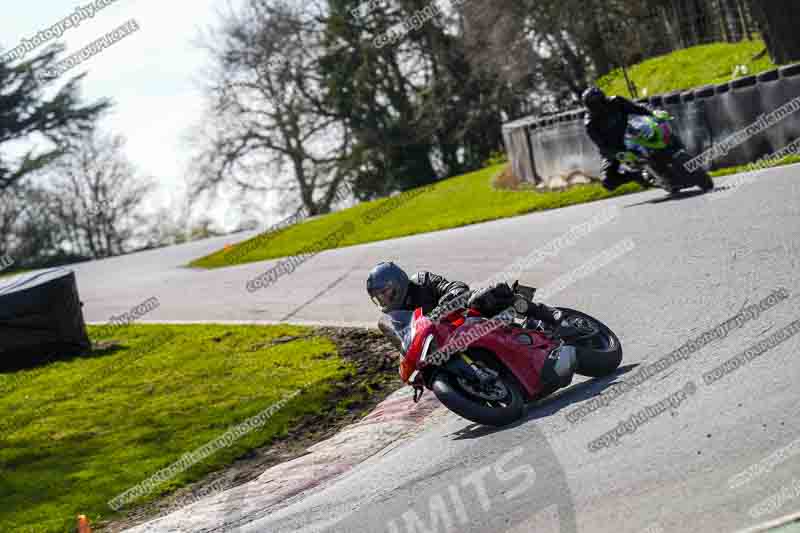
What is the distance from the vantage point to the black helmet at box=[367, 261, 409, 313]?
8.16 meters

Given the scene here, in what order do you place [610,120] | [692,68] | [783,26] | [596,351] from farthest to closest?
[692,68], [783,26], [610,120], [596,351]

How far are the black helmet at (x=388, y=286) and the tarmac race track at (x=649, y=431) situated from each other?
1.06 metres

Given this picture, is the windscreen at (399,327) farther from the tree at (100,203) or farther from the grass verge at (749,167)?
the tree at (100,203)

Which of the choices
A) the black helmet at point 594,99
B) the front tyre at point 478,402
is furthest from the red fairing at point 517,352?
the black helmet at point 594,99

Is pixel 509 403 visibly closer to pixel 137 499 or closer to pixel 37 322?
pixel 137 499

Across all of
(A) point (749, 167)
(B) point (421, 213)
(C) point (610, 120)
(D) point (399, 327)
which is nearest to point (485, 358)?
(D) point (399, 327)

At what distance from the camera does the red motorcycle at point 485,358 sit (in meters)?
7.71

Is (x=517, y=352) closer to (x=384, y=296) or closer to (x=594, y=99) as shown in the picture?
(x=384, y=296)

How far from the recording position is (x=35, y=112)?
122 ft

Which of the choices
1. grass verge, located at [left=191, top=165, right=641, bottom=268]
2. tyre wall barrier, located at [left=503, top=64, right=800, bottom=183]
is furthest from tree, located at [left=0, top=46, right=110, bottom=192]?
tyre wall barrier, located at [left=503, top=64, right=800, bottom=183]

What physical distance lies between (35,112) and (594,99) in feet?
84.8

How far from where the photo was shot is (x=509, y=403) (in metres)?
7.73

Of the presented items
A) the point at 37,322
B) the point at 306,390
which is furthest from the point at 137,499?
the point at 37,322

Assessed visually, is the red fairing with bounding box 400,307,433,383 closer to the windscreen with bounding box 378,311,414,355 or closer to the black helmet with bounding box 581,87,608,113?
the windscreen with bounding box 378,311,414,355
